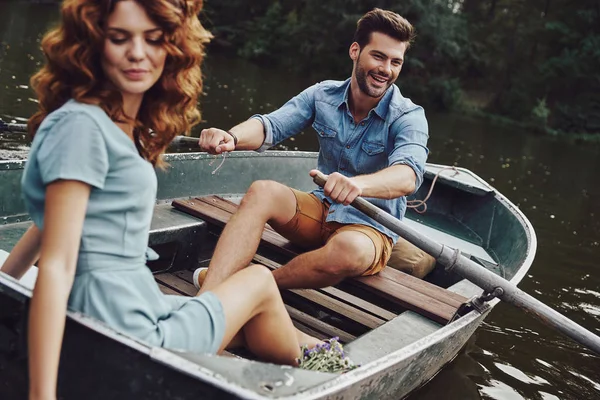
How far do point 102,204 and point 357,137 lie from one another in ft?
6.55

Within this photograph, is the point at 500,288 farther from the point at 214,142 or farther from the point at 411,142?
the point at 214,142

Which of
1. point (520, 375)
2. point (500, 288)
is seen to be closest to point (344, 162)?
point (500, 288)

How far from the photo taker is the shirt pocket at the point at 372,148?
3.51 meters

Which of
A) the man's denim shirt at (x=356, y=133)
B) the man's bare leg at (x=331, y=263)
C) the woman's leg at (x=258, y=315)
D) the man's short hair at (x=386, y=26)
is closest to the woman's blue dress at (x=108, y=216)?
the woman's leg at (x=258, y=315)

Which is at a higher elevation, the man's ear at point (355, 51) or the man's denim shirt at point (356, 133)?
the man's ear at point (355, 51)

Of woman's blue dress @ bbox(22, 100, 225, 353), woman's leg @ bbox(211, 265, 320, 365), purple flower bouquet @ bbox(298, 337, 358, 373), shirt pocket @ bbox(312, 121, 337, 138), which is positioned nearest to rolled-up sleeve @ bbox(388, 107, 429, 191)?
shirt pocket @ bbox(312, 121, 337, 138)

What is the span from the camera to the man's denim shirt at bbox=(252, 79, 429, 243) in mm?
3352

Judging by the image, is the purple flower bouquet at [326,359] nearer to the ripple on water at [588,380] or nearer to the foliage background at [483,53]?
the ripple on water at [588,380]

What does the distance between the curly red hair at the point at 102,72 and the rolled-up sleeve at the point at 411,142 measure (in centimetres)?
142

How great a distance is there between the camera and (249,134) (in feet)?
11.5

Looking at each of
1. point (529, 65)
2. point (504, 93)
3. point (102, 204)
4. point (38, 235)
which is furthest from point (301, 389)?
point (529, 65)

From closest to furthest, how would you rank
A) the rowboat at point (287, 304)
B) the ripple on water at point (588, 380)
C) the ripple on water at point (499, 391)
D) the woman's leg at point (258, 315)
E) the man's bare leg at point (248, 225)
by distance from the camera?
the rowboat at point (287, 304), the woman's leg at point (258, 315), the man's bare leg at point (248, 225), the ripple on water at point (499, 391), the ripple on water at point (588, 380)

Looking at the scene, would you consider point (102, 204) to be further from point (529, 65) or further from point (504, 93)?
point (529, 65)

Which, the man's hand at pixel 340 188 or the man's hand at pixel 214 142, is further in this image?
the man's hand at pixel 214 142
